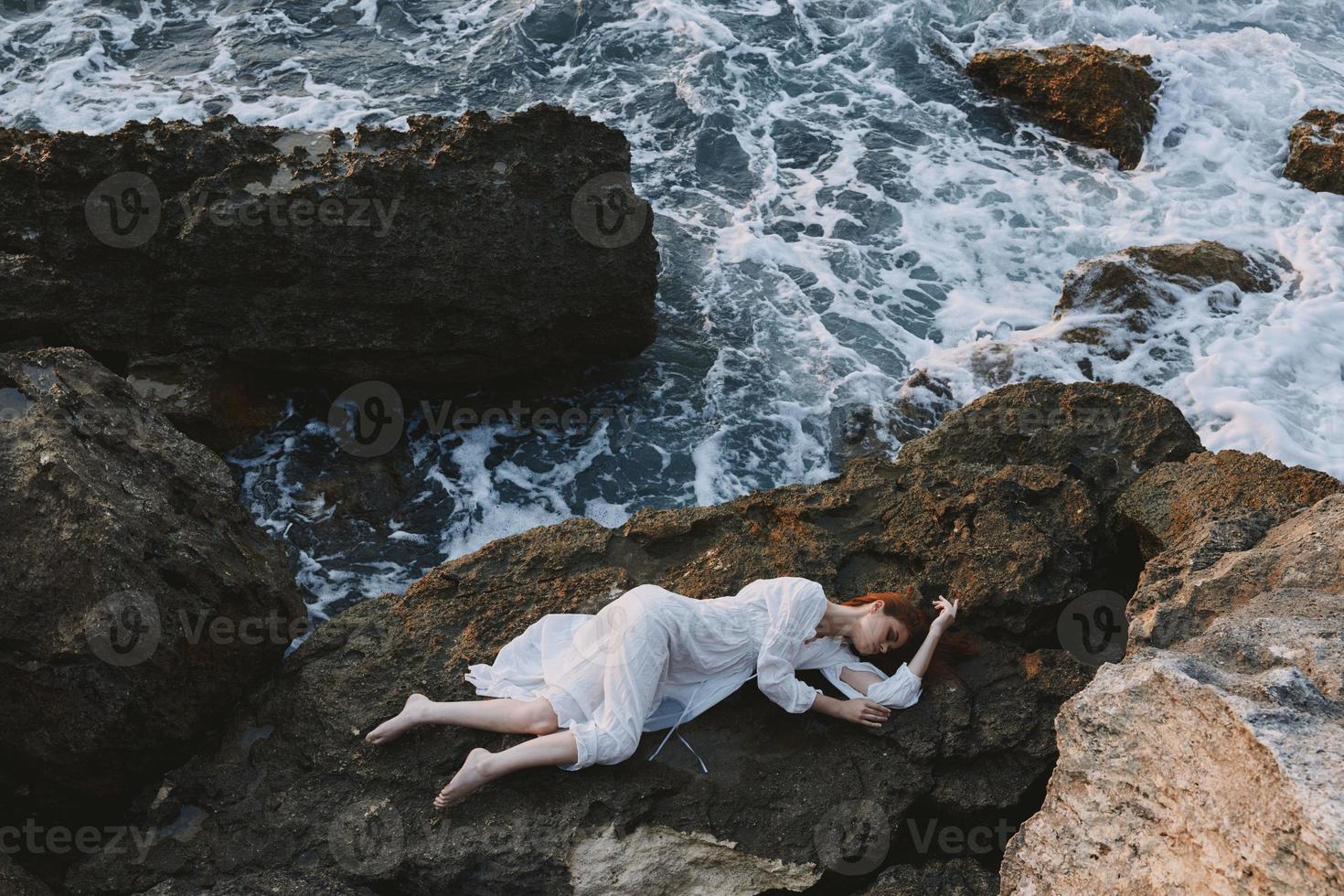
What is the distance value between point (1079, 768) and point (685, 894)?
1.77m

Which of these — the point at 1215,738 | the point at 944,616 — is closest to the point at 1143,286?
the point at 944,616

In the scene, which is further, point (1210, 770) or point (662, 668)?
point (662, 668)

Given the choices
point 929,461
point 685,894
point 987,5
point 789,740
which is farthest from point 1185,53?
point 685,894

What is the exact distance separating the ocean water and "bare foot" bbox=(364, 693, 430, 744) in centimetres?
219

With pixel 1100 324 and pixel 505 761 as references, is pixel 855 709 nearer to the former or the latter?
pixel 505 761

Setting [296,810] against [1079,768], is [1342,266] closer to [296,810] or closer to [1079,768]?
[1079,768]

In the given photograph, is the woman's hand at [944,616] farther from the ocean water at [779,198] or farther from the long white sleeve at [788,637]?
the ocean water at [779,198]

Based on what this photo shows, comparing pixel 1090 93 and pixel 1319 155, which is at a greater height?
pixel 1090 93

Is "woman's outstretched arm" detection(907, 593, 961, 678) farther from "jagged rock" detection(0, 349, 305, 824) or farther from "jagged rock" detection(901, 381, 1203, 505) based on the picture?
"jagged rock" detection(0, 349, 305, 824)

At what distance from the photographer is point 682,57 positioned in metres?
12.9

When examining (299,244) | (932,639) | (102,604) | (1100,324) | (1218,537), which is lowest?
(1100,324)

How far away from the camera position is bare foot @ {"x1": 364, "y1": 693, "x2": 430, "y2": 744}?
16.6ft

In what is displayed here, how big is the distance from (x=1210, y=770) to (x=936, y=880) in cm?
160

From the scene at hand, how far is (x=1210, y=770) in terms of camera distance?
3590 mm
